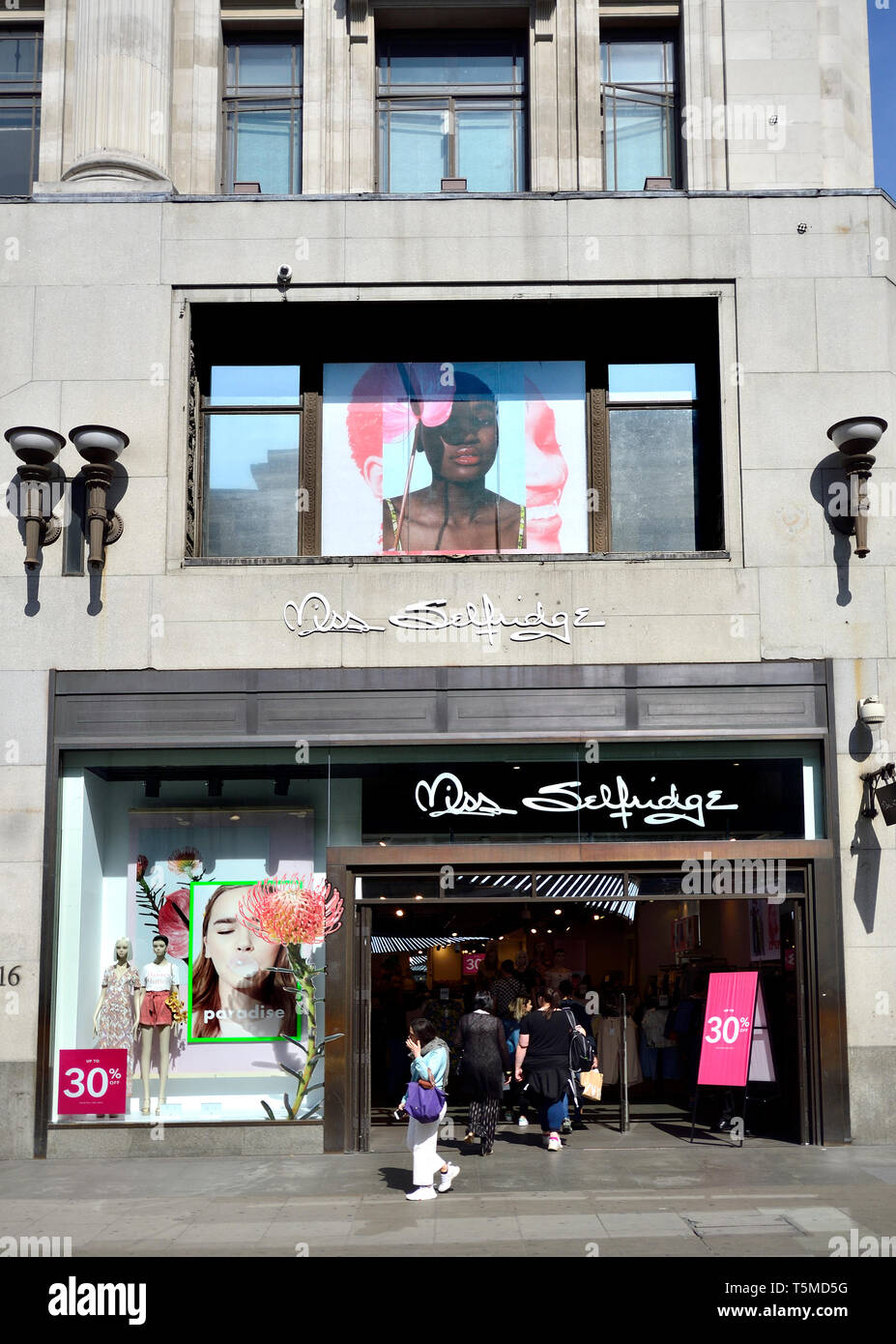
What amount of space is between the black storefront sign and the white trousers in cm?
358

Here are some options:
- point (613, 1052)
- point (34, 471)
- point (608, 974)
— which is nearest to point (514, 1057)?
point (613, 1052)

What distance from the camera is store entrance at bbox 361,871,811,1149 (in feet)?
48.9

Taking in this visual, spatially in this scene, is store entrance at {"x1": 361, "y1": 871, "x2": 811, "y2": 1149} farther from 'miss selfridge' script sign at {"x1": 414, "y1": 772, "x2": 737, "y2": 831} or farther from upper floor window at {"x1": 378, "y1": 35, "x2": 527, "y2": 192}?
upper floor window at {"x1": 378, "y1": 35, "x2": 527, "y2": 192}

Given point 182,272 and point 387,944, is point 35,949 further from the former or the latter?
point 182,272

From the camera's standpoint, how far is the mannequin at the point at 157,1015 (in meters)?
15.0

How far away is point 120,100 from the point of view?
52.9 ft

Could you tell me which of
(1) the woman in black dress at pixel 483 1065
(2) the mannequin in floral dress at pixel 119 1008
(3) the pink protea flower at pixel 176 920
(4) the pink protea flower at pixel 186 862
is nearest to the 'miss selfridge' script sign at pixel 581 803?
(1) the woman in black dress at pixel 483 1065

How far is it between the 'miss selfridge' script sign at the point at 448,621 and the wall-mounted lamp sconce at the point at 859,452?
116 inches

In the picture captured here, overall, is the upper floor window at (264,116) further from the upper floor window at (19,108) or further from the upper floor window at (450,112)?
the upper floor window at (19,108)

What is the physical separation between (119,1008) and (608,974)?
7796 millimetres

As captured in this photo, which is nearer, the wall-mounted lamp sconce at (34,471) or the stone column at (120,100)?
the wall-mounted lamp sconce at (34,471)

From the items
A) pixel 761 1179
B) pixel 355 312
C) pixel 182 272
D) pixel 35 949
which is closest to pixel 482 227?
pixel 355 312

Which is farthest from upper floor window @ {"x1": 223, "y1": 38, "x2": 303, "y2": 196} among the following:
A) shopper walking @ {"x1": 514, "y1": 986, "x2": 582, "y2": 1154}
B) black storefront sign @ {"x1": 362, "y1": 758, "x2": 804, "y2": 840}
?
shopper walking @ {"x1": 514, "y1": 986, "x2": 582, "y2": 1154}

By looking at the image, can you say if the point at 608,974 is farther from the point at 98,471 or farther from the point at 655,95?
the point at 655,95
